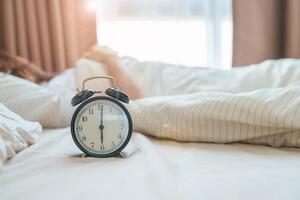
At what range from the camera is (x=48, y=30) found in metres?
2.04

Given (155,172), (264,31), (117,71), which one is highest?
(264,31)

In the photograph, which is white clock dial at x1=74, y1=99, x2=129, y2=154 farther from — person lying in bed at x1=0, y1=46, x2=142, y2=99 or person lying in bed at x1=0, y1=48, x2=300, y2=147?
person lying in bed at x1=0, y1=46, x2=142, y2=99

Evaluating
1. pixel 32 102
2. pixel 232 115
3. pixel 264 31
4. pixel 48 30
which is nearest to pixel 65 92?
pixel 32 102

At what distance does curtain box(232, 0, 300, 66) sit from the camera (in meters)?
1.91

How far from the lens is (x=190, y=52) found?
214cm

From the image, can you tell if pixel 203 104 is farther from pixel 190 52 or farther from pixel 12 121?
pixel 190 52

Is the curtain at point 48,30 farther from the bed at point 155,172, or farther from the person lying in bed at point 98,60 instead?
the bed at point 155,172

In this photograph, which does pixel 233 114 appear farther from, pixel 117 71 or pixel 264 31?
pixel 264 31

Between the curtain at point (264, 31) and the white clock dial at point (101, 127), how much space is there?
1057 millimetres

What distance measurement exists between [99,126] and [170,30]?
3.76 ft

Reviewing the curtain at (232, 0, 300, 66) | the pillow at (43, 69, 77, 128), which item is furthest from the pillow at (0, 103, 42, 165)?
the curtain at (232, 0, 300, 66)

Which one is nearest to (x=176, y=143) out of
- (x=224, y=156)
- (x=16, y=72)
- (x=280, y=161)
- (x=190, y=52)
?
(x=224, y=156)

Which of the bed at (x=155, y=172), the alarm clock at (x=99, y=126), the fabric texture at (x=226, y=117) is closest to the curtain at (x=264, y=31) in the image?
the fabric texture at (x=226, y=117)

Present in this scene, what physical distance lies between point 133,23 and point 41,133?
38.2 inches
